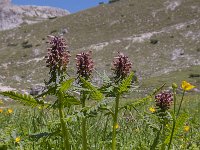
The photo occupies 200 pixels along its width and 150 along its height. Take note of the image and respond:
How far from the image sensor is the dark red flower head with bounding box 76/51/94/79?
2.39 metres

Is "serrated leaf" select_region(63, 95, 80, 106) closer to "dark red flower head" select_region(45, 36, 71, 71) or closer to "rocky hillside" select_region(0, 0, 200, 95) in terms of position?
"dark red flower head" select_region(45, 36, 71, 71)

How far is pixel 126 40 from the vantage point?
59281 millimetres

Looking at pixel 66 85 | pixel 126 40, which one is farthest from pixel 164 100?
pixel 126 40

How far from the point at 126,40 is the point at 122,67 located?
57.2 meters

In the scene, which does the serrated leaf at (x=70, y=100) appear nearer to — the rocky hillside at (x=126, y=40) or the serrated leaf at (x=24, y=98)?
the serrated leaf at (x=24, y=98)

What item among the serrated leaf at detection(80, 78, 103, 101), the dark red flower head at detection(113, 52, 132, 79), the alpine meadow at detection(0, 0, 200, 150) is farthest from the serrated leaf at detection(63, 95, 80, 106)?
the dark red flower head at detection(113, 52, 132, 79)

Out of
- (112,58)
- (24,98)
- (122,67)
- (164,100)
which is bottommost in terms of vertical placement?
(112,58)

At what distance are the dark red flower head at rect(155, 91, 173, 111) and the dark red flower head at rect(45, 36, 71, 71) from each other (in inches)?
28.6

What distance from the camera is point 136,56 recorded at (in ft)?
173

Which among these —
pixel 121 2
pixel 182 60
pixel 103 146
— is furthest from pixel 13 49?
pixel 103 146

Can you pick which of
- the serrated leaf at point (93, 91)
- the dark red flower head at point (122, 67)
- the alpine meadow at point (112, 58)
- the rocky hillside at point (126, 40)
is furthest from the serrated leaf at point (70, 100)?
the rocky hillside at point (126, 40)

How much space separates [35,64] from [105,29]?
51.8ft

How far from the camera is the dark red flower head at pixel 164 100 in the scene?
2670 mm

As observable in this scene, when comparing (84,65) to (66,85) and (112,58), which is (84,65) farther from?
(112,58)
